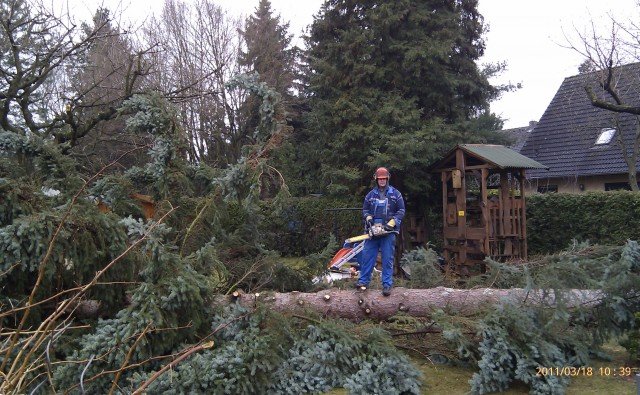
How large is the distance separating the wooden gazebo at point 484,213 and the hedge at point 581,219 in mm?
1260

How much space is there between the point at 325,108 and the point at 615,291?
1211 cm

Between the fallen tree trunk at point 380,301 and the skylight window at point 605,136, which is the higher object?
the skylight window at point 605,136

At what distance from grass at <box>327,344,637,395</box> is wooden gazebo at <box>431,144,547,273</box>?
6.04 metres

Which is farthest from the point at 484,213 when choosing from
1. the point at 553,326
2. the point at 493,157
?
the point at 553,326

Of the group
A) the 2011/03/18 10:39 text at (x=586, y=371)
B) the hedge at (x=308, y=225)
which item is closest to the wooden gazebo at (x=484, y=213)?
the hedge at (x=308, y=225)

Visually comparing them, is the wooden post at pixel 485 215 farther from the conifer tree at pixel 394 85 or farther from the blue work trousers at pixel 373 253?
the blue work trousers at pixel 373 253

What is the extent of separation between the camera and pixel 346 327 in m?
6.05

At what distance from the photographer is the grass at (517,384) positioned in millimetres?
5371

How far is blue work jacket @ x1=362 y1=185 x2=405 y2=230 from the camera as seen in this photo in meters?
7.54

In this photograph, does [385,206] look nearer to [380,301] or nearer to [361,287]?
[361,287]

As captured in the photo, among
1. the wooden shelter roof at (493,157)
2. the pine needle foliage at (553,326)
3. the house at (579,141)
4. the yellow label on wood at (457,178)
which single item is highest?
the house at (579,141)

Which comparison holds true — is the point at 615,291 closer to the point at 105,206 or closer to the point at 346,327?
the point at 346,327

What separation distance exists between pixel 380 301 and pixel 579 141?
Answer: 55.5ft

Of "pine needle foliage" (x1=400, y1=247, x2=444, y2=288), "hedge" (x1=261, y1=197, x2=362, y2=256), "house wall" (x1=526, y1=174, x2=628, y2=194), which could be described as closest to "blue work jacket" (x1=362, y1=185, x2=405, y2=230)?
"pine needle foliage" (x1=400, y1=247, x2=444, y2=288)
